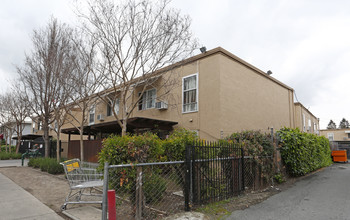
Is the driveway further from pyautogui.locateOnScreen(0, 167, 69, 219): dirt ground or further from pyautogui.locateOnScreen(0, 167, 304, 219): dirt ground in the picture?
pyautogui.locateOnScreen(0, 167, 69, 219): dirt ground

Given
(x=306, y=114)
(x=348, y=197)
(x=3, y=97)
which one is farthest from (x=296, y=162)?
(x=3, y=97)

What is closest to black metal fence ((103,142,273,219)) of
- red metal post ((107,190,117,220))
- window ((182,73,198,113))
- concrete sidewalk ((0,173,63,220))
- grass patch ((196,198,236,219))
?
grass patch ((196,198,236,219))

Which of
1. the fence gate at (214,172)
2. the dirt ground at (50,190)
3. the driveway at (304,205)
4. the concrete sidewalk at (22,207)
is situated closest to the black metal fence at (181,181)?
the fence gate at (214,172)

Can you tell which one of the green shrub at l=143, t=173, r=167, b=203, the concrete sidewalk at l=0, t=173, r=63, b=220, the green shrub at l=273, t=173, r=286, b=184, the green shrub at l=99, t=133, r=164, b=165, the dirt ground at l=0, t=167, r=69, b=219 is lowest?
the dirt ground at l=0, t=167, r=69, b=219

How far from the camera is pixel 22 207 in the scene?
5348 millimetres

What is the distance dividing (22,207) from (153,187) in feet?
10.0

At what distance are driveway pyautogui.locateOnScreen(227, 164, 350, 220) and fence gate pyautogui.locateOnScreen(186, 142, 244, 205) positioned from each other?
0.72 m

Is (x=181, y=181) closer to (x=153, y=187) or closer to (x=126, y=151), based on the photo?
(x=153, y=187)

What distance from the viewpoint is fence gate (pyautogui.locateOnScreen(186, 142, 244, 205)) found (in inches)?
206

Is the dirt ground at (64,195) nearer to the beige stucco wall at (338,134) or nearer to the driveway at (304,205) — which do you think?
the driveway at (304,205)

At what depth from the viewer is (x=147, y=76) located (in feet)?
34.8

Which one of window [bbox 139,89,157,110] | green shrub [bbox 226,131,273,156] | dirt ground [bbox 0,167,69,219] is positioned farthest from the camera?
window [bbox 139,89,157,110]

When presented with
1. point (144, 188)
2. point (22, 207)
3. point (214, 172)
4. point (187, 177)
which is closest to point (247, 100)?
point (214, 172)

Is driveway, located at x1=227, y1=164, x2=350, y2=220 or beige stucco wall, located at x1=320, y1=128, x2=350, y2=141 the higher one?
beige stucco wall, located at x1=320, y1=128, x2=350, y2=141
